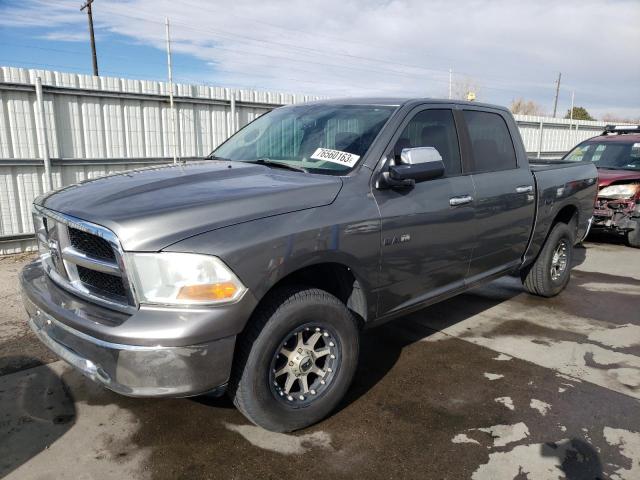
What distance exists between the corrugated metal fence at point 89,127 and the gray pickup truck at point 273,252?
12.8ft

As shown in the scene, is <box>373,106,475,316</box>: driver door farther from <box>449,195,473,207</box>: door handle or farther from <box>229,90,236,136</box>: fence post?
<box>229,90,236,136</box>: fence post

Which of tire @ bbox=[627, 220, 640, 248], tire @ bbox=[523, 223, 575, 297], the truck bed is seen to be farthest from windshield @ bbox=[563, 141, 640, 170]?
tire @ bbox=[523, 223, 575, 297]

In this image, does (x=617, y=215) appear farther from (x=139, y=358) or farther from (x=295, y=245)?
(x=139, y=358)

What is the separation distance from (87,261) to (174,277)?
55 centimetres

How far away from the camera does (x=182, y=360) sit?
231cm

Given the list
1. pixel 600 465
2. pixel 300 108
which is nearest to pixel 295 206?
pixel 300 108

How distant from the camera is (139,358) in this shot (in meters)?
2.28

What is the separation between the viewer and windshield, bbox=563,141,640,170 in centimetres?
886

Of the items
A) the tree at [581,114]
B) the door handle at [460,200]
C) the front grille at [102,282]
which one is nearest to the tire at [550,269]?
the door handle at [460,200]

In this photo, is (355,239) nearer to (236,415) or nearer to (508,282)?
(236,415)

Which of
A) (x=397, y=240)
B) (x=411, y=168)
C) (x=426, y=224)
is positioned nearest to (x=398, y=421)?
(x=397, y=240)

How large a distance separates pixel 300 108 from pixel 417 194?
1354 millimetres

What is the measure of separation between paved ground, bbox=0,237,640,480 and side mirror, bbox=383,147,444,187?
4.73 feet

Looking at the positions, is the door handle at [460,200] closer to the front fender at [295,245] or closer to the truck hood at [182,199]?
the front fender at [295,245]
